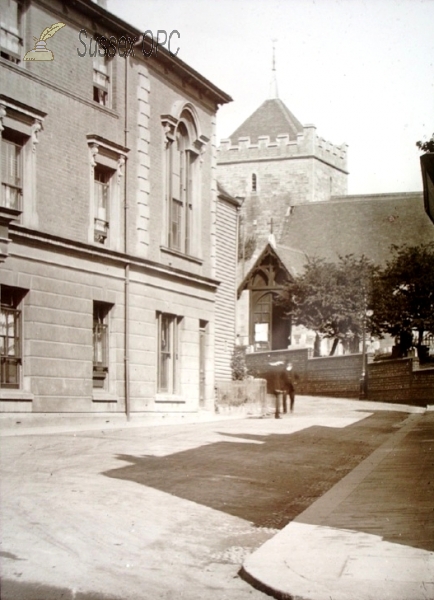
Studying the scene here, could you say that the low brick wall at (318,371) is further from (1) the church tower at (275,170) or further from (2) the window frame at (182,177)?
(2) the window frame at (182,177)

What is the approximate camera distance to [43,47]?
12.5 m

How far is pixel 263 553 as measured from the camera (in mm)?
6816

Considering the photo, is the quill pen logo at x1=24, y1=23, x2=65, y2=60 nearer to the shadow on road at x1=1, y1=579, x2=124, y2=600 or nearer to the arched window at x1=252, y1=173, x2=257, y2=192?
the shadow on road at x1=1, y1=579, x2=124, y2=600

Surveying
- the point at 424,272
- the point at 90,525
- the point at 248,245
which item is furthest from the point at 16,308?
the point at 248,245

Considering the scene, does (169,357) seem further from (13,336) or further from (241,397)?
(241,397)

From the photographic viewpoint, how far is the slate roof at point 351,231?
35.7m

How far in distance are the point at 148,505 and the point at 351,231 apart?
1564 inches

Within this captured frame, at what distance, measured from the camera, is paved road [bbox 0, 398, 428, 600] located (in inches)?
245

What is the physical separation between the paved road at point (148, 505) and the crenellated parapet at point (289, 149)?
3.89 meters

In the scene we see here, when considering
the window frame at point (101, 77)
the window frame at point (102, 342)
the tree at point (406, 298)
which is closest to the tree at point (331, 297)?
the tree at point (406, 298)

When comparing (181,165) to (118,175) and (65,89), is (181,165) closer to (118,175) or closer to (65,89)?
(118,175)

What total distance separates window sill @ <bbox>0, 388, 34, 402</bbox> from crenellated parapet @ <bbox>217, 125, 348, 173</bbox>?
16.3ft

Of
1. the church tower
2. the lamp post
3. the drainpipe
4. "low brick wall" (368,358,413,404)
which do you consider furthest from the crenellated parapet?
"low brick wall" (368,358,413,404)

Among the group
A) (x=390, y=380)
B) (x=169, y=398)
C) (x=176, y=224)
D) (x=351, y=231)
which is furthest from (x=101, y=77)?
(x=351, y=231)
